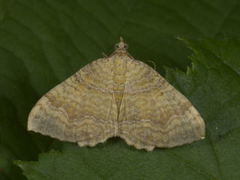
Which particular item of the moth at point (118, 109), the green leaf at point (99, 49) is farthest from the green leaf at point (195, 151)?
the moth at point (118, 109)

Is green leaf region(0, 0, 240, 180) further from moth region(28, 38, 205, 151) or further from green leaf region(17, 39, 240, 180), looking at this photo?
moth region(28, 38, 205, 151)

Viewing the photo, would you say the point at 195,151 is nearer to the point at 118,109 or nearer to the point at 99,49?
the point at 118,109

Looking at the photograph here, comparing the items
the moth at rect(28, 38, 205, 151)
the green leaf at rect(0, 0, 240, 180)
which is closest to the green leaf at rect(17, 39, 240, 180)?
the green leaf at rect(0, 0, 240, 180)

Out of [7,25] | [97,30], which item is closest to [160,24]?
[97,30]

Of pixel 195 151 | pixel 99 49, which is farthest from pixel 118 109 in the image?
pixel 195 151

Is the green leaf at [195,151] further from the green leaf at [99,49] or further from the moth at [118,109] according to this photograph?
the moth at [118,109]

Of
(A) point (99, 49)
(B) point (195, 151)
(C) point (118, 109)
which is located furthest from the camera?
(A) point (99, 49)
